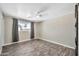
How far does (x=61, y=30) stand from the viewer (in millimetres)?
1469

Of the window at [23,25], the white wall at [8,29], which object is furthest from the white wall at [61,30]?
the white wall at [8,29]

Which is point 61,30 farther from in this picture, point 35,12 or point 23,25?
point 23,25

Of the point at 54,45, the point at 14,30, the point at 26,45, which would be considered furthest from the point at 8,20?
the point at 54,45

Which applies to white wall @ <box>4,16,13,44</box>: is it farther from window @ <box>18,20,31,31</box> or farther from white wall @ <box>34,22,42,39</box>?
white wall @ <box>34,22,42,39</box>

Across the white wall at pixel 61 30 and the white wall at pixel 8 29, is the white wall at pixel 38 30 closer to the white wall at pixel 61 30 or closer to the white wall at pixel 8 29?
the white wall at pixel 61 30

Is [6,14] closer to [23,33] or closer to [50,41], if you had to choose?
[23,33]

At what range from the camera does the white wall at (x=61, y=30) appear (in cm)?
128

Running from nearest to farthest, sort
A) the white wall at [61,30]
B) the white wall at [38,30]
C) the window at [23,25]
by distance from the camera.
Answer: the white wall at [61,30]
the window at [23,25]
the white wall at [38,30]

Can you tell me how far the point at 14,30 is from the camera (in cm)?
140

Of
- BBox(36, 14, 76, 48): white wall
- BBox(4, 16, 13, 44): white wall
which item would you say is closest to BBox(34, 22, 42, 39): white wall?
BBox(36, 14, 76, 48): white wall

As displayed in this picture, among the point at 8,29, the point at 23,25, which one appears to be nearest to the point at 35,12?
the point at 23,25

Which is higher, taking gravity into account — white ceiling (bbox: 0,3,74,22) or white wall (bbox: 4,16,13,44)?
white ceiling (bbox: 0,3,74,22)

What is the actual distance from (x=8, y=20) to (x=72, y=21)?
1173mm

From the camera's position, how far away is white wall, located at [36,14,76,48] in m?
1.28
